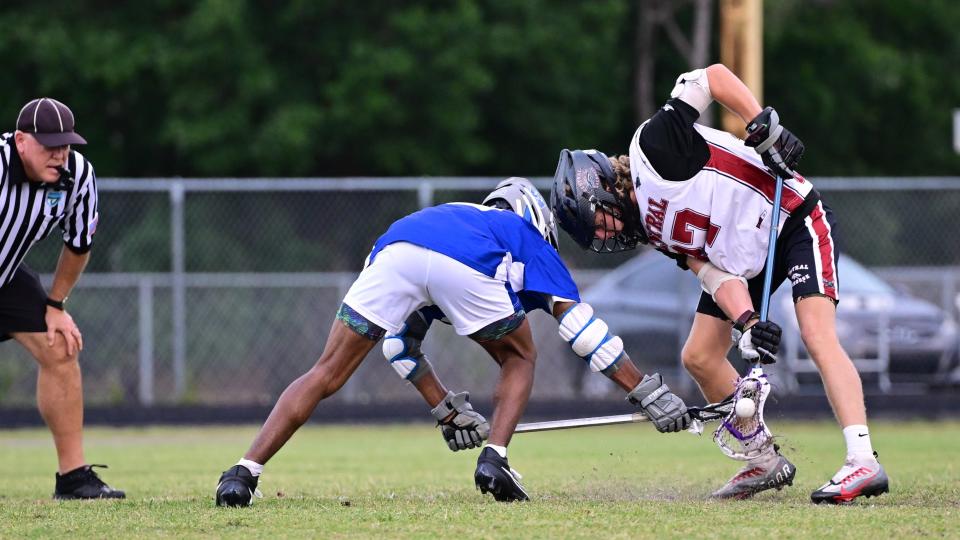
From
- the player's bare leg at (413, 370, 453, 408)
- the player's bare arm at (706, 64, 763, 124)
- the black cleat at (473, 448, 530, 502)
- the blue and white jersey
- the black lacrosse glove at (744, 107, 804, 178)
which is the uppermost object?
the player's bare arm at (706, 64, 763, 124)

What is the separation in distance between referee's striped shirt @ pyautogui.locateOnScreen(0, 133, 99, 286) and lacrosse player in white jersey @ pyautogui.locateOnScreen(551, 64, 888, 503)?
2.52 meters

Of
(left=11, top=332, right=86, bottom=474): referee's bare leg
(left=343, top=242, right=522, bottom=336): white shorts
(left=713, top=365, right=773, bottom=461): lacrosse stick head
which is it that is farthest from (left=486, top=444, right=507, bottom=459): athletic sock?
(left=11, top=332, right=86, bottom=474): referee's bare leg

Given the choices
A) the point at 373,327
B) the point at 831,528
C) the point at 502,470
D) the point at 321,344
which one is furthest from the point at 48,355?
the point at 321,344

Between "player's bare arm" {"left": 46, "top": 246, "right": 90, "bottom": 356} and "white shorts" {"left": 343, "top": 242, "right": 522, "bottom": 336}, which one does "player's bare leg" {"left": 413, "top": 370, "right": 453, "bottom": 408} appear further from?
"player's bare arm" {"left": 46, "top": 246, "right": 90, "bottom": 356}

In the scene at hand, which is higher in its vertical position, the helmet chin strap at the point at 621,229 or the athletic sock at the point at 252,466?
the helmet chin strap at the point at 621,229

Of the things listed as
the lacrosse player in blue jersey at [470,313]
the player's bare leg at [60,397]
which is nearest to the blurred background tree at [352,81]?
the player's bare leg at [60,397]

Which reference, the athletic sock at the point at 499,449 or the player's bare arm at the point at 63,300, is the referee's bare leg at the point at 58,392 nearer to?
the player's bare arm at the point at 63,300

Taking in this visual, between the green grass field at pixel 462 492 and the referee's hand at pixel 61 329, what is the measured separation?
0.80 m

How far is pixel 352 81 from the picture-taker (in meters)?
21.5

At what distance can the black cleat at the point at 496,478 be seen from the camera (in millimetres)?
6715

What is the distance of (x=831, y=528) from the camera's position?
18.7 feet

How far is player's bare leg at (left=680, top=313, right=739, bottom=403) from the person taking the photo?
740cm

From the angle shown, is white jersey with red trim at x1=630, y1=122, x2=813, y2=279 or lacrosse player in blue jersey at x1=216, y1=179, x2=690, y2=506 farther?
white jersey with red trim at x1=630, y1=122, x2=813, y2=279

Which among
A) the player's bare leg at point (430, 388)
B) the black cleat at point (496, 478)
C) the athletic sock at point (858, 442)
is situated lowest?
the black cleat at point (496, 478)
